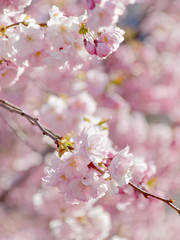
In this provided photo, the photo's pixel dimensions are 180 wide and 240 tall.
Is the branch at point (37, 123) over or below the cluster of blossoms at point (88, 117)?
below

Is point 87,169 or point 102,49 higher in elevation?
point 102,49

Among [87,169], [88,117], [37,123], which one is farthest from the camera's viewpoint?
[88,117]

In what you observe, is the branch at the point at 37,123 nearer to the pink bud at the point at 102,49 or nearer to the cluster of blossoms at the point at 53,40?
the cluster of blossoms at the point at 53,40

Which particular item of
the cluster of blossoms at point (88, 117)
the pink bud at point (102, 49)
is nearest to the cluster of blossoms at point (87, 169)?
the cluster of blossoms at point (88, 117)

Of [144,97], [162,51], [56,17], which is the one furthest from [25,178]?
[56,17]

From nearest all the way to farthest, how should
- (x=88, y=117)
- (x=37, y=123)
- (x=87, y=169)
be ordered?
(x=87, y=169) → (x=37, y=123) → (x=88, y=117)

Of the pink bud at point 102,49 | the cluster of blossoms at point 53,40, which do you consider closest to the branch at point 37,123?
the cluster of blossoms at point 53,40

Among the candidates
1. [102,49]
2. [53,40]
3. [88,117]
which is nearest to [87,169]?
[102,49]

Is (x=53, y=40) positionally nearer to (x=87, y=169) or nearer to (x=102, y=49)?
(x=102, y=49)

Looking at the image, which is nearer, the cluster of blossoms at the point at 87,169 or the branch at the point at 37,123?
the cluster of blossoms at the point at 87,169

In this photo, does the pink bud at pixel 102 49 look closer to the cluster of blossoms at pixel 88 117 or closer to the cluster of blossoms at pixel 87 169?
the cluster of blossoms at pixel 88 117

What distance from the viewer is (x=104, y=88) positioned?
14.5 feet

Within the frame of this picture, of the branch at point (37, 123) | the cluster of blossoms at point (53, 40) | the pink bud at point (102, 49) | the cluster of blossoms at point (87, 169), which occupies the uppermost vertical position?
the cluster of blossoms at point (53, 40)

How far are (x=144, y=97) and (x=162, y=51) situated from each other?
122 cm
